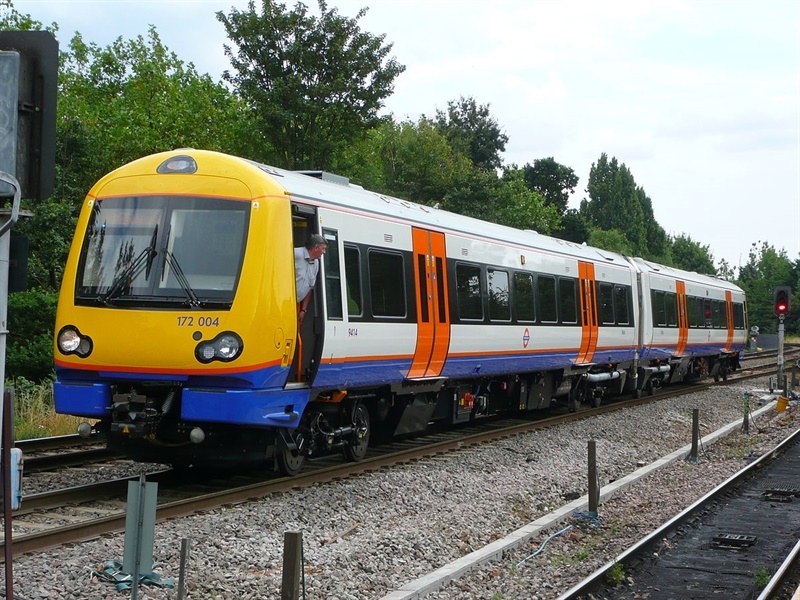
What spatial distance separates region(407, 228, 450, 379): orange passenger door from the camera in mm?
12938

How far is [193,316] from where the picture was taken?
955cm

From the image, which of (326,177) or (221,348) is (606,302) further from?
(221,348)

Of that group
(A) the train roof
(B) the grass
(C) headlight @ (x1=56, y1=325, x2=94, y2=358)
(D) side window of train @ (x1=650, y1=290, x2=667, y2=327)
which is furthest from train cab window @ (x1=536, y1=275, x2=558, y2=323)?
(C) headlight @ (x1=56, y1=325, x2=94, y2=358)

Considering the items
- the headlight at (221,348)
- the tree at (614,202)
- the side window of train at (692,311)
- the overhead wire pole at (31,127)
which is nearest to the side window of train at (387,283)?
the headlight at (221,348)

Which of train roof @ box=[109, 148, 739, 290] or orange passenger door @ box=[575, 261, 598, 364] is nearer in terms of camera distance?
train roof @ box=[109, 148, 739, 290]

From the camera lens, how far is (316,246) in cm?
1022

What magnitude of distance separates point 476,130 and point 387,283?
65430mm

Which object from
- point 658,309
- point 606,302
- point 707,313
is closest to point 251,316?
point 606,302

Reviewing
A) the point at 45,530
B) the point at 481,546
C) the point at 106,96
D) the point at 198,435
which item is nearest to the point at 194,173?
the point at 198,435

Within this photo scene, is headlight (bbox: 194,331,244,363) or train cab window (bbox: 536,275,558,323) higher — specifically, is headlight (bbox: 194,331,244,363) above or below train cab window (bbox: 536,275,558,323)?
below

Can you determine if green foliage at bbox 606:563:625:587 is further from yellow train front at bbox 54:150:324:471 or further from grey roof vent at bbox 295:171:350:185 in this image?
grey roof vent at bbox 295:171:350:185

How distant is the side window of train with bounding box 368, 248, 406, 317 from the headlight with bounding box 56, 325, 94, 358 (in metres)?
3.26

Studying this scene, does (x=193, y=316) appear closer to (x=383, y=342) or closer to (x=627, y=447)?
(x=383, y=342)

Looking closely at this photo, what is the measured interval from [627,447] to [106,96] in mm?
34536
